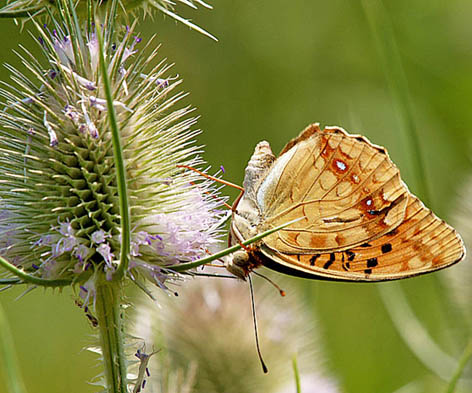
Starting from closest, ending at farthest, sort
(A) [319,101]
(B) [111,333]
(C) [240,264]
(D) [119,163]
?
(D) [119,163]
(B) [111,333]
(C) [240,264]
(A) [319,101]

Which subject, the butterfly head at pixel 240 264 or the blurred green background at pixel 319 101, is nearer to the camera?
the butterfly head at pixel 240 264

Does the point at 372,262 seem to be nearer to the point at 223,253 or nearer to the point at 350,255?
the point at 350,255

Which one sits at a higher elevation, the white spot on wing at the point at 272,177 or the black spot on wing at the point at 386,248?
the white spot on wing at the point at 272,177

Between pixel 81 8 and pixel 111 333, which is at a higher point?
pixel 81 8

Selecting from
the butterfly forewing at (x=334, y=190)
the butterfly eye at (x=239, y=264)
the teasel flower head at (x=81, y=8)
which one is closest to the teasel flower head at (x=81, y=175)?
the teasel flower head at (x=81, y=8)

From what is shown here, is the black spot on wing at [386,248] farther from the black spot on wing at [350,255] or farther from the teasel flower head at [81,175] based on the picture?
the teasel flower head at [81,175]

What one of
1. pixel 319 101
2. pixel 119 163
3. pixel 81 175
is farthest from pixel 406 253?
pixel 319 101

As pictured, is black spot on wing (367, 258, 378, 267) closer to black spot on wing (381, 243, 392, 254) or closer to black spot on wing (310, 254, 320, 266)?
black spot on wing (381, 243, 392, 254)
